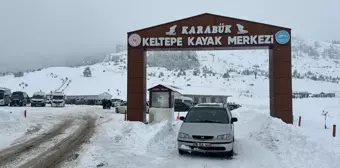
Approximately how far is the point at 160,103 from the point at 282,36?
28.7 feet

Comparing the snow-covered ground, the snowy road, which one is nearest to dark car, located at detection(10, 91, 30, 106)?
the snowy road

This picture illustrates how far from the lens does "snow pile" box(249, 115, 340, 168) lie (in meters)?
10.2

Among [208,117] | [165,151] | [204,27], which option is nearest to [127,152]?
[165,151]

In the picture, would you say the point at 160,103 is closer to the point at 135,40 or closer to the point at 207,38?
the point at 135,40

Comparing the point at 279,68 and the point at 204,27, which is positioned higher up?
the point at 204,27

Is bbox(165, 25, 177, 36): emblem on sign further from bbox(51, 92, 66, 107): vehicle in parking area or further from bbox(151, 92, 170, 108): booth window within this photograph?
bbox(51, 92, 66, 107): vehicle in parking area

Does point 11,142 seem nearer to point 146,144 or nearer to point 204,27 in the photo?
point 146,144

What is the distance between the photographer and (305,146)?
39.7 feet

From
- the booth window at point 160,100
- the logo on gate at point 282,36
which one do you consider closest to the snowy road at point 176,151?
the booth window at point 160,100

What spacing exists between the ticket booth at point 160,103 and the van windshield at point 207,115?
834 cm

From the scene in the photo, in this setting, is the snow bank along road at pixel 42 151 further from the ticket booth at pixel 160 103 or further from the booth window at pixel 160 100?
the booth window at pixel 160 100

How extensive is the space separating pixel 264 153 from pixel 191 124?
2.69m

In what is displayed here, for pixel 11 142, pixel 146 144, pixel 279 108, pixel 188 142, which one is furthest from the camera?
pixel 279 108

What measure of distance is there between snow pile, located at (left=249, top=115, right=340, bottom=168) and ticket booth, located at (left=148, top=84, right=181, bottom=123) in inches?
299
